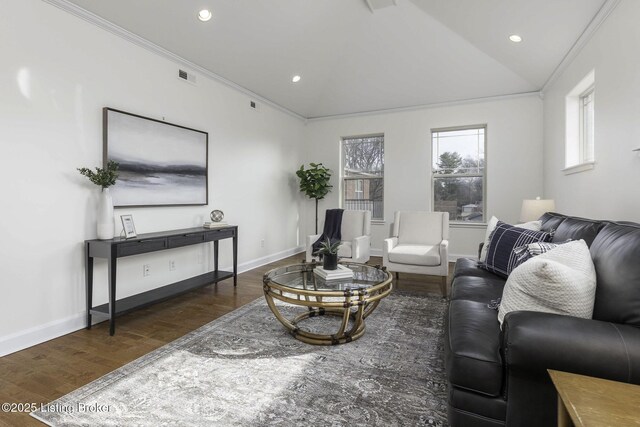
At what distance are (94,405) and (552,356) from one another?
2.15 metres

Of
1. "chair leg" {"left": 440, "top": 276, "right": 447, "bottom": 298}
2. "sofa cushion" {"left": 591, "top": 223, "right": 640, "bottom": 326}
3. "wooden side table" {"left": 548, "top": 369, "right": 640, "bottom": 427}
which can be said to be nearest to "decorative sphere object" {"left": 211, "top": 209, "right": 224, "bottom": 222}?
"chair leg" {"left": 440, "top": 276, "right": 447, "bottom": 298}

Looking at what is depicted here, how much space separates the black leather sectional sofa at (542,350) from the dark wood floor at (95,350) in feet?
6.72

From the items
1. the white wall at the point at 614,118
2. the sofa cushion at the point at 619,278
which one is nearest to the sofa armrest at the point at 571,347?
the sofa cushion at the point at 619,278

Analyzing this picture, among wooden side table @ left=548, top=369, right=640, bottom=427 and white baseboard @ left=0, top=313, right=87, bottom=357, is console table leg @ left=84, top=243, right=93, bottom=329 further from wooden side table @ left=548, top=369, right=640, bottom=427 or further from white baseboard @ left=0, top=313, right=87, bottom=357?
wooden side table @ left=548, top=369, right=640, bottom=427

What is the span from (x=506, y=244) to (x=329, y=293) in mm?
1441

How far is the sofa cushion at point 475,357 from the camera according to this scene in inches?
51.4

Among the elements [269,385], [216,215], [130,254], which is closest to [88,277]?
[130,254]

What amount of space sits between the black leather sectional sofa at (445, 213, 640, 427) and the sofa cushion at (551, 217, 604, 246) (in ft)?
0.82

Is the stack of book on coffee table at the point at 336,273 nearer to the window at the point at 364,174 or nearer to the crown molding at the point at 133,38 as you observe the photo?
the crown molding at the point at 133,38

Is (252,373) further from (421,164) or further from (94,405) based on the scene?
(421,164)

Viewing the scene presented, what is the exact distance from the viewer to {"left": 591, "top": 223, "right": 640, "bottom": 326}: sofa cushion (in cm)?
127

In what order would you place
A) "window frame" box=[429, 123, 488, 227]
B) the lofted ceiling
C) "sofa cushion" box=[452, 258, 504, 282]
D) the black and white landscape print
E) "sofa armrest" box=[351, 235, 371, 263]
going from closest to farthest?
1. "sofa cushion" box=[452, 258, 504, 282]
2. the black and white landscape print
3. the lofted ceiling
4. "sofa armrest" box=[351, 235, 371, 263]
5. "window frame" box=[429, 123, 488, 227]

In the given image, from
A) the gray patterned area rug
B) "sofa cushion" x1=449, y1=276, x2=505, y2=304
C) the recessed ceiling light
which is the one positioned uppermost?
the recessed ceiling light

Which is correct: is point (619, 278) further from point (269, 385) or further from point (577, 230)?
point (269, 385)
